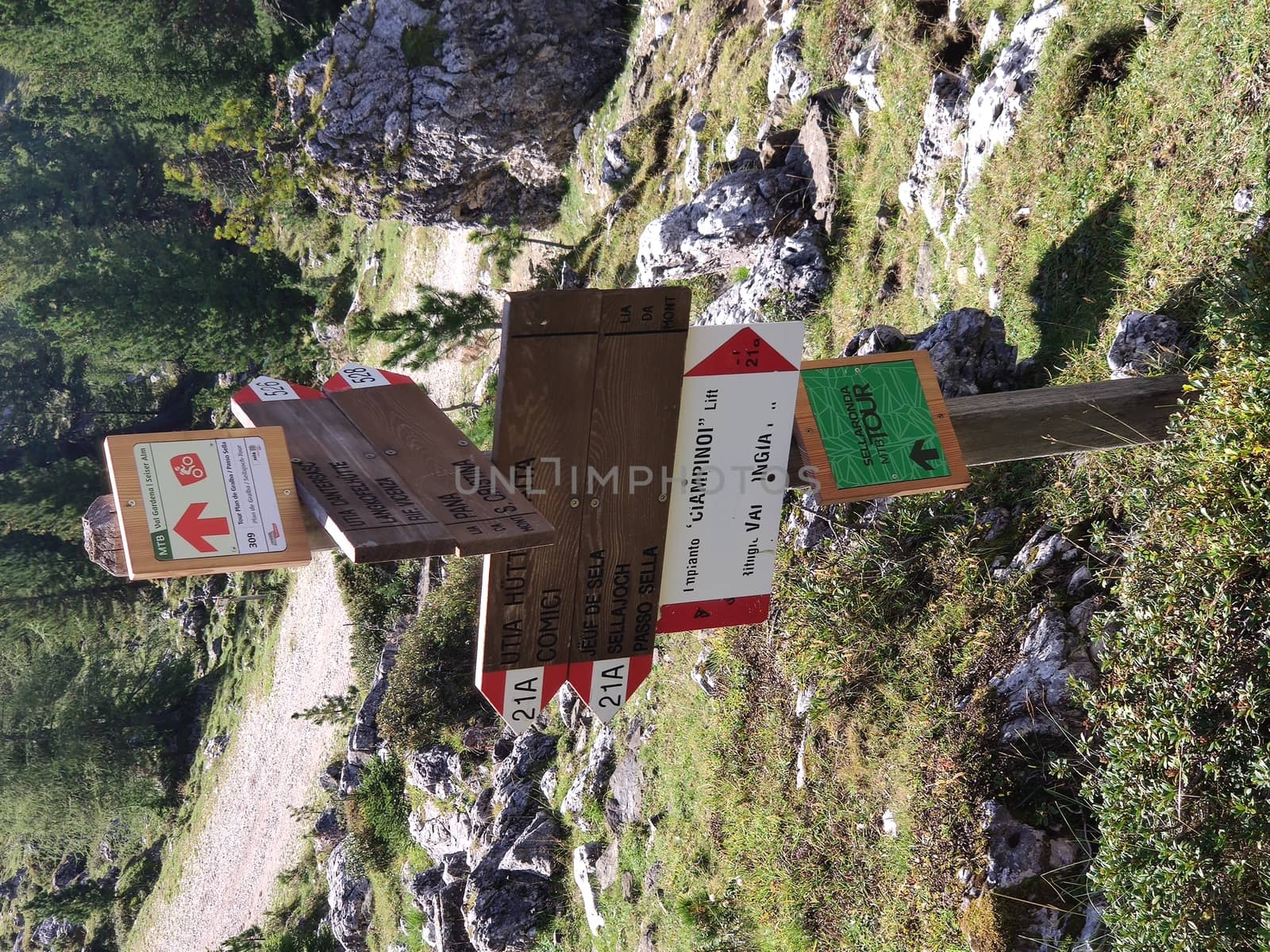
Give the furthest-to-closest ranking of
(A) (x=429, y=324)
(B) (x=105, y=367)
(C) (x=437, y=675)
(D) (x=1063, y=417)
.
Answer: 1. (B) (x=105, y=367)
2. (C) (x=437, y=675)
3. (A) (x=429, y=324)
4. (D) (x=1063, y=417)

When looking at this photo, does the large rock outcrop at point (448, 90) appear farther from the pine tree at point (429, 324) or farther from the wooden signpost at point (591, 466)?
the wooden signpost at point (591, 466)

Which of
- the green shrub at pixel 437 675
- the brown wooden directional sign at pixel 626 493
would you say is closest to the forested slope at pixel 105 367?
the green shrub at pixel 437 675

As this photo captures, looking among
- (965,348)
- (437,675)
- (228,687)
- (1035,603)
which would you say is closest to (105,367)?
(228,687)

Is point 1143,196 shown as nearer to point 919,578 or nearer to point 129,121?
point 919,578

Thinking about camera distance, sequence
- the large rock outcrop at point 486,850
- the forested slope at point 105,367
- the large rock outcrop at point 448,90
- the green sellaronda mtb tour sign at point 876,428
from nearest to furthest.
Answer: the green sellaronda mtb tour sign at point 876,428, the large rock outcrop at point 486,850, the large rock outcrop at point 448,90, the forested slope at point 105,367

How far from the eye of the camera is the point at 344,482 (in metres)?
3.44

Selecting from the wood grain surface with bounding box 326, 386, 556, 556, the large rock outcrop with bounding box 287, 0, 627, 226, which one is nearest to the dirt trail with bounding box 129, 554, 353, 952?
the large rock outcrop with bounding box 287, 0, 627, 226

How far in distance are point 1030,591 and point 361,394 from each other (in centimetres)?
405

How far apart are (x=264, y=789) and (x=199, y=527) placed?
68.0ft

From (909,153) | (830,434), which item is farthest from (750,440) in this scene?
(909,153)

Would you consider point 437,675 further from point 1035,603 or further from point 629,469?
point 629,469

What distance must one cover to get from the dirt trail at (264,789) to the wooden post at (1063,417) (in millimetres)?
17083

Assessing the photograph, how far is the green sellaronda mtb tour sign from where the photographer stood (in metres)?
4.21

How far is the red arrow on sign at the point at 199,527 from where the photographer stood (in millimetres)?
3193
